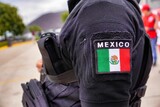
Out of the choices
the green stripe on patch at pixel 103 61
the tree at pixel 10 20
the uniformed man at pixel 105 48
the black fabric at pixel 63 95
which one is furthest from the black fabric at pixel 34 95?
the tree at pixel 10 20

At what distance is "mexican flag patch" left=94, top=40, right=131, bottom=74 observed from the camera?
2.60ft

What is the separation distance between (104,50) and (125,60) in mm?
71

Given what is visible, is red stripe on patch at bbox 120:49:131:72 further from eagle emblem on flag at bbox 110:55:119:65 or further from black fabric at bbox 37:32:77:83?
black fabric at bbox 37:32:77:83

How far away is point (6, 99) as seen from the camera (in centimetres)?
577

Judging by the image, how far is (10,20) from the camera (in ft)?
166

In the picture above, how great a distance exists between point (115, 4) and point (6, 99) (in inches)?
209

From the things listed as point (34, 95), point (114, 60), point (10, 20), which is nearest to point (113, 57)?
point (114, 60)

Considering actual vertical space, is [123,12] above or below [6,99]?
above

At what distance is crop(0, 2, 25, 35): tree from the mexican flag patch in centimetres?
4688

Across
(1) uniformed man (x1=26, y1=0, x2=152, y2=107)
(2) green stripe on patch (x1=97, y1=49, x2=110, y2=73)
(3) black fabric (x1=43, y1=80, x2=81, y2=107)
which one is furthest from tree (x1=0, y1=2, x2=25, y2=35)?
(2) green stripe on patch (x1=97, y1=49, x2=110, y2=73)

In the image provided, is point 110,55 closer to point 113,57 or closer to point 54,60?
point 113,57

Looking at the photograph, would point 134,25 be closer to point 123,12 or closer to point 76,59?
point 123,12

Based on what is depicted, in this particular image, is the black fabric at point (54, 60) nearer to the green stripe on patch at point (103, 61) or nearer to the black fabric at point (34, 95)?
the black fabric at point (34, 95)

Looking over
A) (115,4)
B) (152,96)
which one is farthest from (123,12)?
(152,96)
